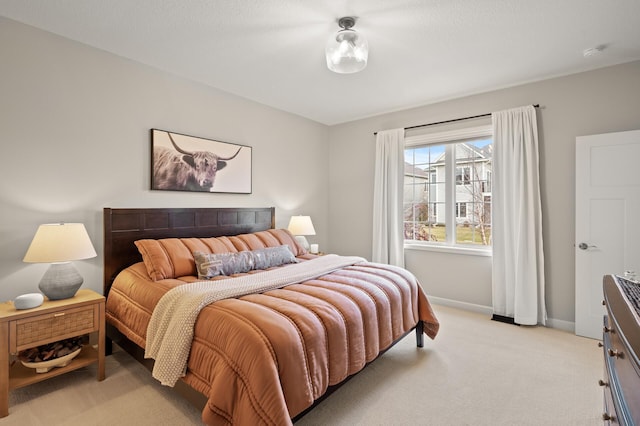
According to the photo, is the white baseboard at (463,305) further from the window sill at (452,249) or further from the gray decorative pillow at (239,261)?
the gray decorative pillow at (239,261)

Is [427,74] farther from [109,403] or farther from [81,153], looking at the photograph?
[109,403]

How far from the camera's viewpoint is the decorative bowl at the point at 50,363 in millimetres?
2121

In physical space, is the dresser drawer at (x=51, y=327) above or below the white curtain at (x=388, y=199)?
below

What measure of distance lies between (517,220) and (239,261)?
9.73 ft

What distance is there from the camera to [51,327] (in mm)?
2133

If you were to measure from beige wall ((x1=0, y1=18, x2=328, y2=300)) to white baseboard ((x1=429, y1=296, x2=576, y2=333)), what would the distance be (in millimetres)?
3023

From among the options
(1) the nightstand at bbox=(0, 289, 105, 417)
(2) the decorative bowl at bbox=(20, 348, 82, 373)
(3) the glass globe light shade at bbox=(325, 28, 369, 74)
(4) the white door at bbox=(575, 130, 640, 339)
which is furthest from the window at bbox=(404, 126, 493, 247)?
(2) the decorative bowl at bbox=(20, 348, 82, 373)

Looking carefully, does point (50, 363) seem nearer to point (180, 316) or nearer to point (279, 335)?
point (180, 316)

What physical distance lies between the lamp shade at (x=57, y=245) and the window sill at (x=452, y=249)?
143 inches

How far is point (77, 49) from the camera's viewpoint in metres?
2.64

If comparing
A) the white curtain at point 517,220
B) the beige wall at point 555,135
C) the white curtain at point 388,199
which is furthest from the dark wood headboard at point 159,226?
the white curtain at point 517,220

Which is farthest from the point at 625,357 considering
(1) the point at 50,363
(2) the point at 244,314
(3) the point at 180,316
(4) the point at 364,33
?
(1) the point at 50,363

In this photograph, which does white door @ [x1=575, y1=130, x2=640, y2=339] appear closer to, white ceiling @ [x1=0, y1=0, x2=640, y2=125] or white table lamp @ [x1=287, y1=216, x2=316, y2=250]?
white ceiling @ [x1=0, y1=0, x2=640, y2=125]

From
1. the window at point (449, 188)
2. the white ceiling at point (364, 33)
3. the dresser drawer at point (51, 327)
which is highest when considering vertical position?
the white ceiling at point (364, 33)
